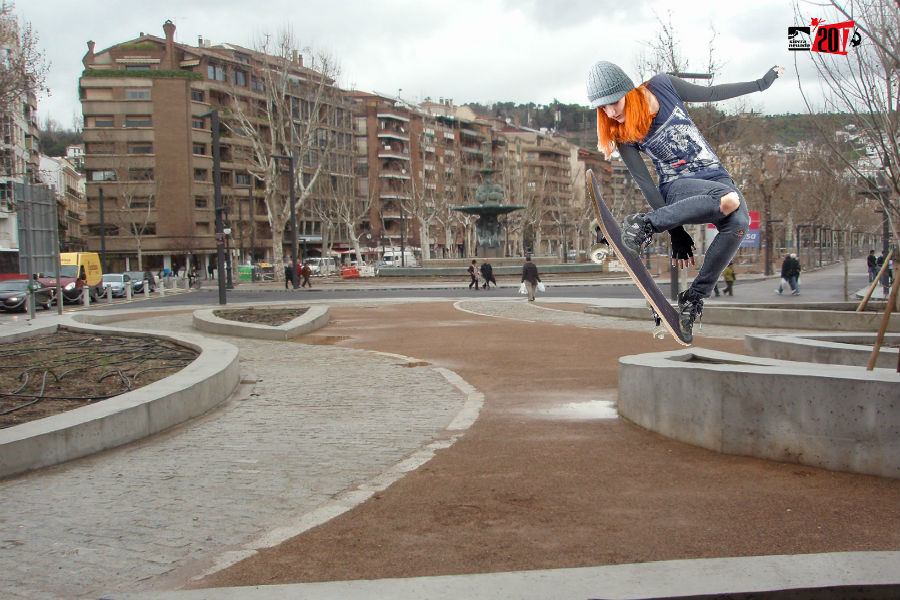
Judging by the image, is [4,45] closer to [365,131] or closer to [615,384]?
[615,384]

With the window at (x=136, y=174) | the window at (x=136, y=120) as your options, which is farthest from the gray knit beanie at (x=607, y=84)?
the window at (x=136, y=120)

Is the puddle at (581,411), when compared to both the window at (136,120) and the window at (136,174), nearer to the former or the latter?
the window at (136,174)

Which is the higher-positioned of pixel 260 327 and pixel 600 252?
pixel 600 252

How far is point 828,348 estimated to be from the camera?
8852 mm

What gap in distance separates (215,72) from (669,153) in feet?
293

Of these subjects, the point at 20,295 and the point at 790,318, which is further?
the point at 20,295

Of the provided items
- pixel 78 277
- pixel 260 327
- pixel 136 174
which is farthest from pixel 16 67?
pixel 136 174

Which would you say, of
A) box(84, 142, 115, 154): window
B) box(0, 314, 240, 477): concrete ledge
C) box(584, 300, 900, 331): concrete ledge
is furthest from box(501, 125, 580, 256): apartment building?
box(0, 314, 240, 477): concrete ledge

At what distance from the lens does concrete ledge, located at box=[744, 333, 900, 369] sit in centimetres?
855

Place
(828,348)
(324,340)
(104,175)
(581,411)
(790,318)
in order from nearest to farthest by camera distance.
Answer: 1. (581,411)
2. (828,348)
3. (790,318)
4. (324,340)
5. (104,175)

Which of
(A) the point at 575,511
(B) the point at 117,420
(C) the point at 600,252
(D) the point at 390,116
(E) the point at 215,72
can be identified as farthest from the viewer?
(D) the point at 390,116

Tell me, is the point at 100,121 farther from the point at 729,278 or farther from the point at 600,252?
the point at 600,252

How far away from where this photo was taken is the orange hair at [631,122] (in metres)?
4.18

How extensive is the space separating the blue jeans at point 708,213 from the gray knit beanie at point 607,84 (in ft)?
1.84
